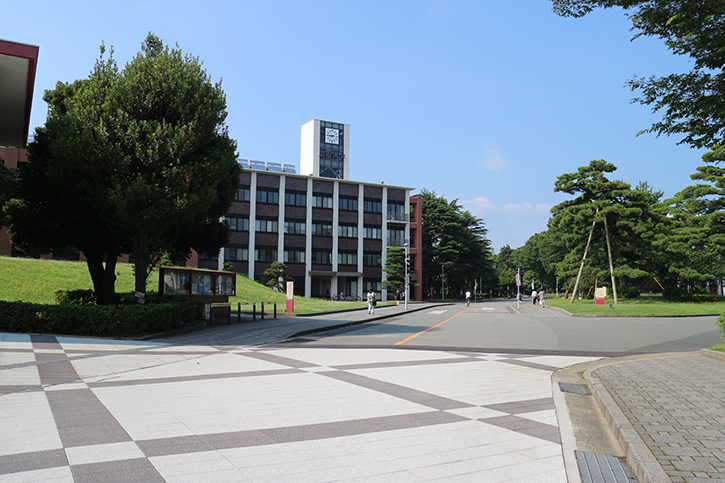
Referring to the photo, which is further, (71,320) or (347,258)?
(347,258)

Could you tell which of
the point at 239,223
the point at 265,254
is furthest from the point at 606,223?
the point at 239,223

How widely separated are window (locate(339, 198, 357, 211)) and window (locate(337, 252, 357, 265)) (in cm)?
577

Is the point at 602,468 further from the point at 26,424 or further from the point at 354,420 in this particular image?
the point at 26,424

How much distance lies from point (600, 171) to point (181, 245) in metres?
38.9

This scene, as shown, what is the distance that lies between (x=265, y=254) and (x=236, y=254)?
3.41 meters

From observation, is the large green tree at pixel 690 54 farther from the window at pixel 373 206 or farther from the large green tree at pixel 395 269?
the window at pixel 373 206

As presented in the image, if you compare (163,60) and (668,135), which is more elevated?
(163,60)

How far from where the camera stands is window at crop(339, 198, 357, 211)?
216ft

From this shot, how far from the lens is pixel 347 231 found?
216 feet

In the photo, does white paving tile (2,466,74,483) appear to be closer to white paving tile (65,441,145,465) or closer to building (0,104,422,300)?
white paving tile (65,441,145,465)

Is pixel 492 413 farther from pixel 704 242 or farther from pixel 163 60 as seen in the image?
pixel 704 242

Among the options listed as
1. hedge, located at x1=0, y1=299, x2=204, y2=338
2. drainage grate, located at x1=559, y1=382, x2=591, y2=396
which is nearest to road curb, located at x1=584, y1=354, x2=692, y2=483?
drainage grate, located at x1=559, y1=382, x2=591, y2=396

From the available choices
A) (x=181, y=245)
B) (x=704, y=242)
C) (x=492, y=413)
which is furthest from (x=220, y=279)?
(x=704, y=242)

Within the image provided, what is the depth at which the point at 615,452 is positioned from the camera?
4.89 meters
